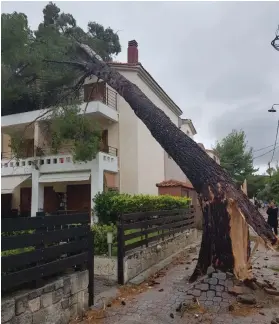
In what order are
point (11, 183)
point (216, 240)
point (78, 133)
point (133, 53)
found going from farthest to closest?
point (133, 53), point (11, 183), point (78, 133), point (216, 240)

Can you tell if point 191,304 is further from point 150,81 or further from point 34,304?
point 150,81

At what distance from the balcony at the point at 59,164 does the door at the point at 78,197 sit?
2564 millimetres

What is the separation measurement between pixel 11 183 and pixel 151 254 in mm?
13656

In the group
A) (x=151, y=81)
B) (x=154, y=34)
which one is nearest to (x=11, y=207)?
(x=151, y=81)

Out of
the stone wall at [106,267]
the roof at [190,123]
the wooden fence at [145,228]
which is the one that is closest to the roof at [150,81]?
the roof at [190,123]

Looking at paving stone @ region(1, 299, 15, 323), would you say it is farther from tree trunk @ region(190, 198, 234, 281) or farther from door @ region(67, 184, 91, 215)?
door @ region(67, 184, 91, 215)

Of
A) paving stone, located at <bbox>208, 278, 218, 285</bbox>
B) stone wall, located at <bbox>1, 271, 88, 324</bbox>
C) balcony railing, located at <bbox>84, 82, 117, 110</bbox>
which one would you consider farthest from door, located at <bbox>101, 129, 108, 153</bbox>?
stone wall, located at <bbox>1, 271, 88, 324</bbox>

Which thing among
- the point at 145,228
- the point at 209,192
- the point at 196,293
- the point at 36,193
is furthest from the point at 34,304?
the point at 36,193

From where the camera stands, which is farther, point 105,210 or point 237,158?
point 237,158

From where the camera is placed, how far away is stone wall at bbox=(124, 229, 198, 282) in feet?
23.7

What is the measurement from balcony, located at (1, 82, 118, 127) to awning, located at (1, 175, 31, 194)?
3572 millimetres

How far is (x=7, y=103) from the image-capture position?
770 inches

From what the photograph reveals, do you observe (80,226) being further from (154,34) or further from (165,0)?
(154,34)

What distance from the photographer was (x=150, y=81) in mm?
21656
